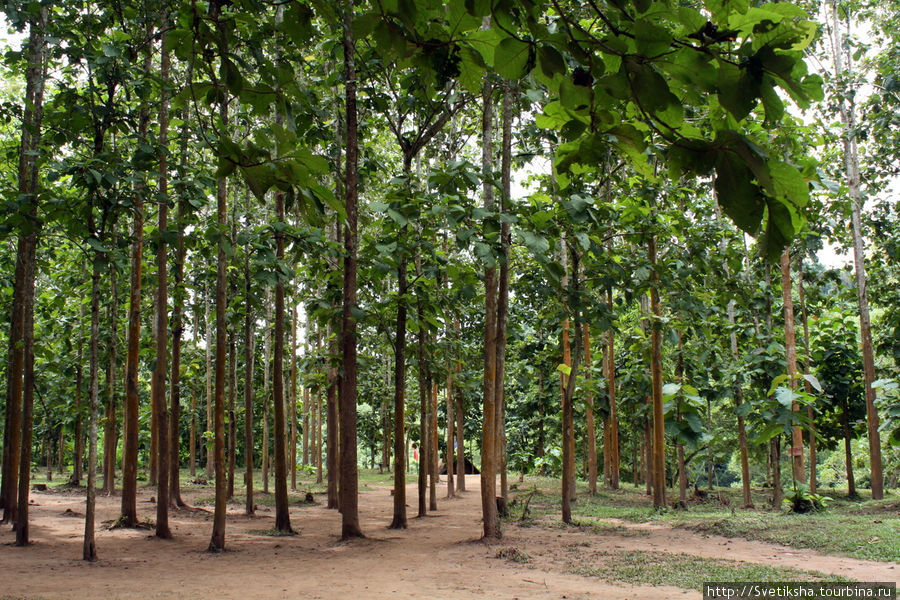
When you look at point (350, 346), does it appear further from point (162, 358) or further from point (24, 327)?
point (24, 327)

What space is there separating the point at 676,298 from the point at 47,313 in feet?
39.4

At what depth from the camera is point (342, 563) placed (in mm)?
7113

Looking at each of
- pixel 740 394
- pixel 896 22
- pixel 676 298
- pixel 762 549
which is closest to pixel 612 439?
pixel 740 394

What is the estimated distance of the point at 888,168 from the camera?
42.2 ft

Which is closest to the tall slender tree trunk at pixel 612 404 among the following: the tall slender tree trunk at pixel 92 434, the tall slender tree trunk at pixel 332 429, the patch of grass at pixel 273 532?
the tall slender tree trunk at pixel 332 429

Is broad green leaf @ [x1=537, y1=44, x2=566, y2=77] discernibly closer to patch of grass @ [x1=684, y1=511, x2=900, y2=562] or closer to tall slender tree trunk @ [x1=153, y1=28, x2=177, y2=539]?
patch of grass @ [x1=684, y1=511, x2=900, y2=562]

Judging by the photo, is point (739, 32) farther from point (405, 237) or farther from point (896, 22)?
point (896, 22)

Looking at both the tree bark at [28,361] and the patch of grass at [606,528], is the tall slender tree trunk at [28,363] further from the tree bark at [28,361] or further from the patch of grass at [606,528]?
the patch of grass at [606,528]

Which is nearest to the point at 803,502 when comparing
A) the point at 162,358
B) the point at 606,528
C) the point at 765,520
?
the point at 765,520

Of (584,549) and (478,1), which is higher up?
(478,1)

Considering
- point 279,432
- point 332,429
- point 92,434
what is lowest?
point 332,429

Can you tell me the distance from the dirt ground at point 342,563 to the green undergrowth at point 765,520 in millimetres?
362

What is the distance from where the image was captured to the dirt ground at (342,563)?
18.6 ft

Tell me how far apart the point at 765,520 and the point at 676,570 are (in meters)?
4.13
